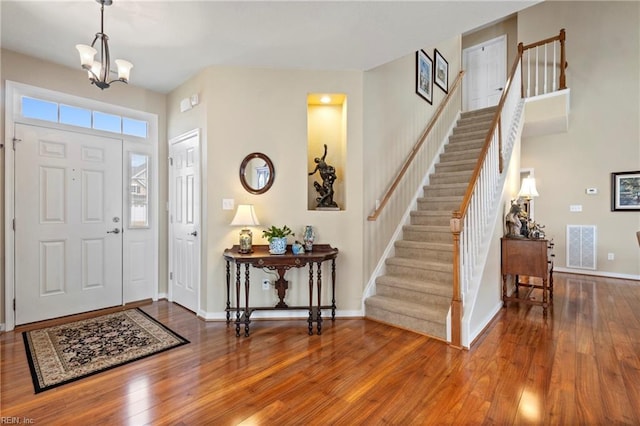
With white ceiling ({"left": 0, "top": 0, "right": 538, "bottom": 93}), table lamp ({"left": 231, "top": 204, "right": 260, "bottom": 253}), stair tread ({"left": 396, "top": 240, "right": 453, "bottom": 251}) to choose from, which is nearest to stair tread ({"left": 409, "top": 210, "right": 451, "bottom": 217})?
stair tread ({"left": 396, "top": 240, "right": 453, "bottom": 251})

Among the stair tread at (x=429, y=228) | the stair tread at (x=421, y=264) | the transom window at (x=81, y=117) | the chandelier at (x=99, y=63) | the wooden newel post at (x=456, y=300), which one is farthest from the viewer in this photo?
the stair tread at (x=429, y=228)

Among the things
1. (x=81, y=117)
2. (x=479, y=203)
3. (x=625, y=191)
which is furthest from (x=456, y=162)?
(x=81, y=117)

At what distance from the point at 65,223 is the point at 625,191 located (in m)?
8.06

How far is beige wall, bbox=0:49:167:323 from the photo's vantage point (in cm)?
294

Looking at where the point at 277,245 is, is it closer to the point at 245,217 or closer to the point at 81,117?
the point at 245,217

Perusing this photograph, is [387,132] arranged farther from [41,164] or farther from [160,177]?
[41,164]

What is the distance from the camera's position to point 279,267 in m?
2.96

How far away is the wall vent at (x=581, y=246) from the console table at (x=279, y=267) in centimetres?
507

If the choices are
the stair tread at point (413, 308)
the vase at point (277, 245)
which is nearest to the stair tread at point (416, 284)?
the stair tread at point (413, 308)

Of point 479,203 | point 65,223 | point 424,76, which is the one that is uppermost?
point 424,76

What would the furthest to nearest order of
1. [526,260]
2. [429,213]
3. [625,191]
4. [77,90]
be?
[625,191] < [429,213] < [526,260] < [77,90]

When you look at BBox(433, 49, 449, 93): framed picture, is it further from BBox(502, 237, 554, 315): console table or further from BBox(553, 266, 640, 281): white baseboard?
BBox(553, 266, 640, 281): white baseboard

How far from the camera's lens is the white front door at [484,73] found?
6.69m

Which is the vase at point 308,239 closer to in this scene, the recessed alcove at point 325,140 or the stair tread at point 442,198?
the recessed alcove at point 325,140
